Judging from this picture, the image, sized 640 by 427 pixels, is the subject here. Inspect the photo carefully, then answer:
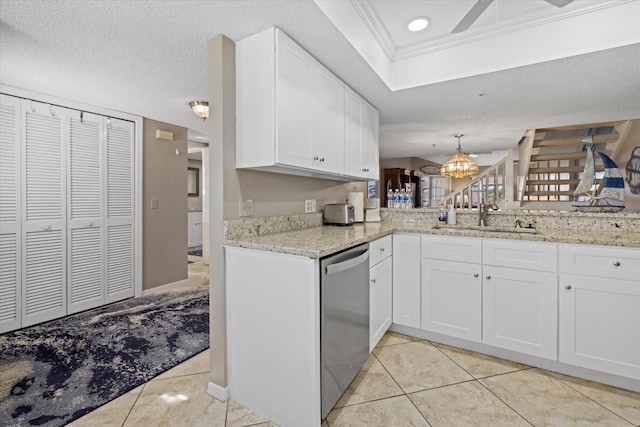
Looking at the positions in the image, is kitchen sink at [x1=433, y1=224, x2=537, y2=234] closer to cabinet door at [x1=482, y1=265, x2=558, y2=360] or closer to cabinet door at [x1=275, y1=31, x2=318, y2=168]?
cabinet door at [x1=482, y1=265, x2=558, y2=360]

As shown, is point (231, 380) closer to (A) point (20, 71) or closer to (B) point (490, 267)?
(B) point (490, 267)

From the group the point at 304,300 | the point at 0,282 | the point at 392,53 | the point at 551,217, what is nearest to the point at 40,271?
the point at 0,282

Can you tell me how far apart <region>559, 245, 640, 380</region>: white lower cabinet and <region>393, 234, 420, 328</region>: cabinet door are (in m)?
0.90

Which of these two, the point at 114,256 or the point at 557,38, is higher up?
the point at 557,38

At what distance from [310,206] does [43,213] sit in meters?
2.48

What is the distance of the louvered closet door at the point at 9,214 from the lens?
255 centimetres

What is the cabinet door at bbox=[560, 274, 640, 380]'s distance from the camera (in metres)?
1.75

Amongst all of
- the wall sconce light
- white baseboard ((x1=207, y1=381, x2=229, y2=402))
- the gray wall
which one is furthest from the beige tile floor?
the wall sconce light

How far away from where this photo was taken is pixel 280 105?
1.72m

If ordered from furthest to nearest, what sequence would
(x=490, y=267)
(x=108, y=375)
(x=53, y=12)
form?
(x=490, y=267) < (x=108, y=375) < (x=53, y=12)

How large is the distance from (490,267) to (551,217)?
0.80m

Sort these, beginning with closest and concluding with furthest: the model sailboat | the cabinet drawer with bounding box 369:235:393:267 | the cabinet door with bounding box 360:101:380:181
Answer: the cabinet drawer with bounding box 369:235:393:267 → the model sailboat → the cabinet door with bounding box 360:101:380:181

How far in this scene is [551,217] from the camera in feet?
7.89

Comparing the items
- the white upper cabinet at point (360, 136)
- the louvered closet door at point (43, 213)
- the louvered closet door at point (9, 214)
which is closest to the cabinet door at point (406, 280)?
the white upper cabinet at point (360, 136)
